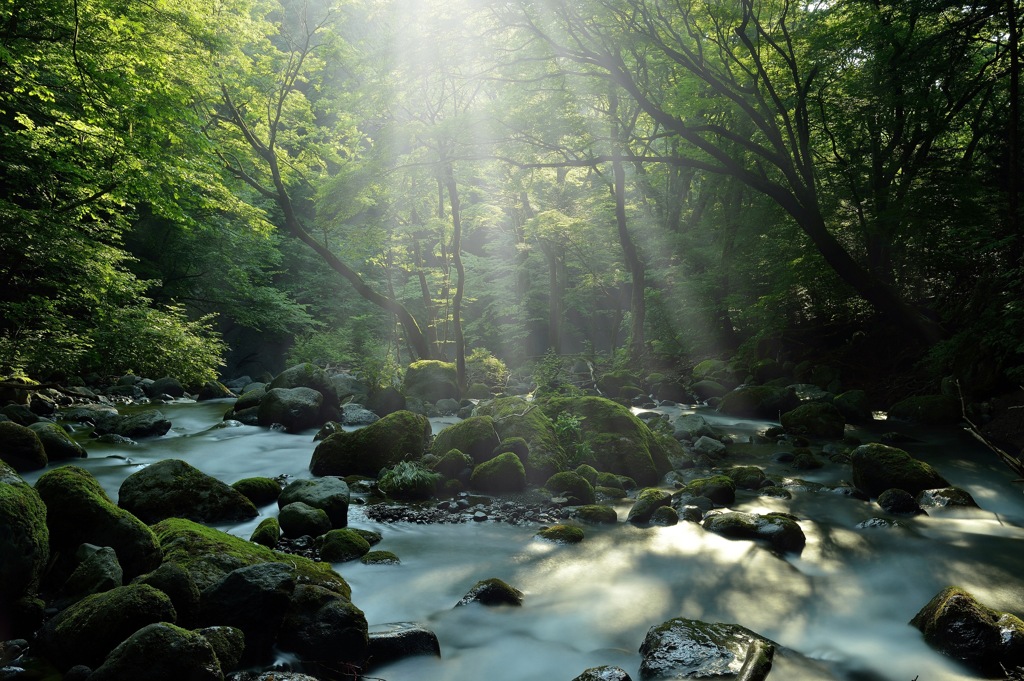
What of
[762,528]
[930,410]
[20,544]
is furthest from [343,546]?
[930,410]

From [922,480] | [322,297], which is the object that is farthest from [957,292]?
[322,297]

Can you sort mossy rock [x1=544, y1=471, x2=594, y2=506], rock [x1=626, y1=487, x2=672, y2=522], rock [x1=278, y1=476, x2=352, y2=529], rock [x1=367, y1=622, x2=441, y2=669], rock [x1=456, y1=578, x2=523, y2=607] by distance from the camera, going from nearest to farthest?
rock [x1=367, y1=622, x2=441, y2=669]
rock [x1=456, y1=578, x2=523, y2=607]
rock [x1=278, y1=476, x2=352, y2=529]
rock [x1=626, y1=487, x2=672, y2=522]
mossy rock [x1=544, y1=471, x2=594, y2=506]

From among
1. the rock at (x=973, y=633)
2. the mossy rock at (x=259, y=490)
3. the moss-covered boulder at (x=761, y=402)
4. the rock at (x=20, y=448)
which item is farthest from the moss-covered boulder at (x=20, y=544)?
the moss-covered boulder at (x=761, y=402)

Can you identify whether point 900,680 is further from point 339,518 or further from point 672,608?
point 339,518

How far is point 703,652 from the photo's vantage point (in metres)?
4.13

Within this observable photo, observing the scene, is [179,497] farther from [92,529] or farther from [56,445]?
[56,445]

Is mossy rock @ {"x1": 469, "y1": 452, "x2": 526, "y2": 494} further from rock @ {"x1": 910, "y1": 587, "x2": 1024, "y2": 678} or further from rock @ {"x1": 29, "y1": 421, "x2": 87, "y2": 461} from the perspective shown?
rock @ {"x1": 29, "y1": 421, "x2": 87, "y2": 461}

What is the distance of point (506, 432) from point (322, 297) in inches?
1049

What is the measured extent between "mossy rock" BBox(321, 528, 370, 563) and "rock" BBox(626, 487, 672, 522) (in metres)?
3.05

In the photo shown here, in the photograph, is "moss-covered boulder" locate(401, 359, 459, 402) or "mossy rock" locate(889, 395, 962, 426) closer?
"mossy rock" locate(889, 395, 962, 426)

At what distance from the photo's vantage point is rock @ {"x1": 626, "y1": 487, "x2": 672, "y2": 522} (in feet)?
23.8

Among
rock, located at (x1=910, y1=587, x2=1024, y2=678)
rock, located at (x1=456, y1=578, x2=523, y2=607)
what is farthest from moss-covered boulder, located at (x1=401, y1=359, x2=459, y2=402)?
rock, located at (x1=910, y1=587, x2=1024, y2=678)

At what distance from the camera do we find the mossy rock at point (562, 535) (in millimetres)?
6623

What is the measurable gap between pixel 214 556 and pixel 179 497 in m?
2.43
